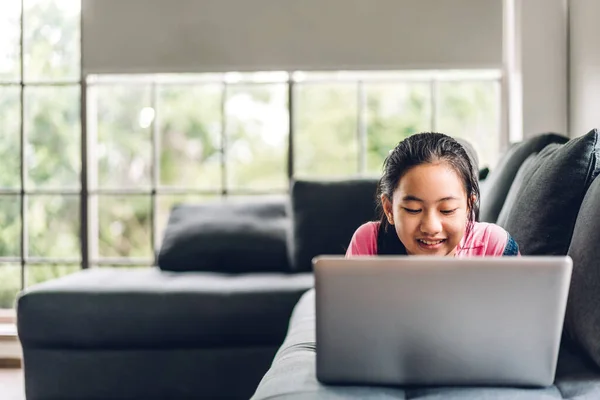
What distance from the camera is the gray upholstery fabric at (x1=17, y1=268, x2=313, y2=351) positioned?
2.98 metres

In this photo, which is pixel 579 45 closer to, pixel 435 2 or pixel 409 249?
pixel 435 2

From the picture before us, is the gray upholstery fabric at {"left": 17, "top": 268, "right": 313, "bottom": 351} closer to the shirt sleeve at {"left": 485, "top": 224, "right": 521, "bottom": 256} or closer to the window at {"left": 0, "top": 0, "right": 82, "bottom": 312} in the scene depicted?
the shirt sleeve at {"left": 485, "top": 224, "right": 521, "bottom": 256}

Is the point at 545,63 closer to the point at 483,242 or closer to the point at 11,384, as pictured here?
the point at 483,242

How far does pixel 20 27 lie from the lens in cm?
435

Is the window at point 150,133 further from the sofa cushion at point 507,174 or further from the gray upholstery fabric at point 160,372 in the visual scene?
the sofa cushion at point 507,174

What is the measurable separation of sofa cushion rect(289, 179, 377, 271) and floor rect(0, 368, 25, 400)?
1336 mm

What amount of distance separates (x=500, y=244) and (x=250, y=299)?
1.36 metres

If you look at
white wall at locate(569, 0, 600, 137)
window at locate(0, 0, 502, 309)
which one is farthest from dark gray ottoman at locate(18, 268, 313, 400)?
white wall at locate(569, 0, 600, 137)

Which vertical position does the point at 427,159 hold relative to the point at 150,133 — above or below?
below

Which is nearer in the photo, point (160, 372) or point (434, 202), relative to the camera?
point (434, 202)

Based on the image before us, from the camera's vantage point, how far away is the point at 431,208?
1.65 m

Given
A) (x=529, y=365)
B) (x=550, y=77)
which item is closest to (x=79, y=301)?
(x=529, y=365)

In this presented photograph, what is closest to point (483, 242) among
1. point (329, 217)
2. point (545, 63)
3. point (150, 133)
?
point (329, 217)

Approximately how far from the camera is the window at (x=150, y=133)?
4262 mm
